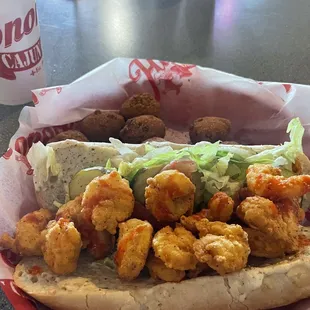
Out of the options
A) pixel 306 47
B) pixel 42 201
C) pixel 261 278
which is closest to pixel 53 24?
pixel 306 47

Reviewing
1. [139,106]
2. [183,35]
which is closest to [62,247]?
[139,106]

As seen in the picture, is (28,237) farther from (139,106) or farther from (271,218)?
(139,106)

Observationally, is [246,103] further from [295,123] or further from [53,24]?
[53,24]

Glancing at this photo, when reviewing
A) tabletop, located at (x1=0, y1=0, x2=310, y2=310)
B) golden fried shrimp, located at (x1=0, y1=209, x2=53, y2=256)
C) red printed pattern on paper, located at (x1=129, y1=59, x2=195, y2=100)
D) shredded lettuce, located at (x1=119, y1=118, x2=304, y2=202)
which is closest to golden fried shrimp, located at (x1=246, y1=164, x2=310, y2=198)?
shredded lettuce, located at (x1=119, y1=118, x2=304, y2=202)

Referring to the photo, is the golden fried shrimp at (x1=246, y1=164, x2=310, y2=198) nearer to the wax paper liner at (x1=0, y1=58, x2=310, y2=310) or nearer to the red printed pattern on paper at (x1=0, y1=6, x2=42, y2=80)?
the wax paper liner at (x1=0, y1=58, x2=310, y2=310)

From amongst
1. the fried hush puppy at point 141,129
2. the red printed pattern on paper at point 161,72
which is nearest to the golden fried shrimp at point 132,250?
the fried hush puppy at point 141,129

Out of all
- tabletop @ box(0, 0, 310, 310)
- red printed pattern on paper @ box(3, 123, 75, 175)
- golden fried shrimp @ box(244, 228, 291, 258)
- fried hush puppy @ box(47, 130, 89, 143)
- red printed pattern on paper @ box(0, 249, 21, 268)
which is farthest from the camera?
tabletop @ box(0, 0, 310, 310)
